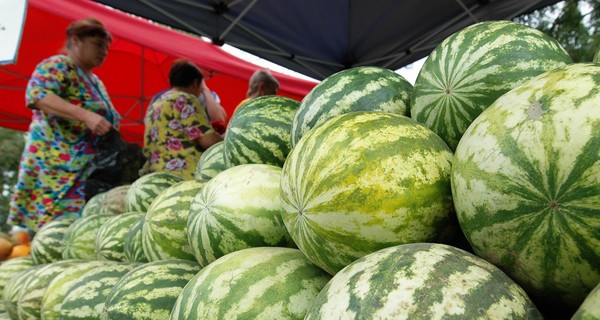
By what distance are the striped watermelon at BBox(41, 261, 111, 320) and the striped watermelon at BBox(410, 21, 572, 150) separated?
1.37 m

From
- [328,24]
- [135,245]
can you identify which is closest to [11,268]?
[135,245]

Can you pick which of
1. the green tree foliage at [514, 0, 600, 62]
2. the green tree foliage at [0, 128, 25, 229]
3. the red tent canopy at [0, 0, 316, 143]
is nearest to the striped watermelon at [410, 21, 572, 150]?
the red tent canopy at [0, 0, 316, 143]

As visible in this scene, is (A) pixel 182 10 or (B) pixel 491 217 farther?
(A) pixel 182 10

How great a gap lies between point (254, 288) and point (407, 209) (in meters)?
0.38

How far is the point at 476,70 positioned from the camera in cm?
129

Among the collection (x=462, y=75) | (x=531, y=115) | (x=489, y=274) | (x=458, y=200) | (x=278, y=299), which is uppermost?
(x=462, y=75)

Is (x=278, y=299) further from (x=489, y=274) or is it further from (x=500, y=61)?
(x=500, y=61)

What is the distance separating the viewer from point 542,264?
Result: 33.5 inches

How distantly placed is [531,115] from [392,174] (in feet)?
0.97

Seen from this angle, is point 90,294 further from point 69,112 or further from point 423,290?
point 69,112

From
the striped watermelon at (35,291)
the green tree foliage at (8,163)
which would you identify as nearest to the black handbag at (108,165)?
the striped watermelon at (35,291)

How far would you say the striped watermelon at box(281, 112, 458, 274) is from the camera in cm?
104

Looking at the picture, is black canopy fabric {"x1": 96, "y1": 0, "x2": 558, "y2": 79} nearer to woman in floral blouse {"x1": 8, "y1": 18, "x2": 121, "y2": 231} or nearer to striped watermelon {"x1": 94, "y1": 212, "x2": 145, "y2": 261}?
woman in floral blouse {"x1": 8, "y1": 18, "x2": 121, "y2": 231}

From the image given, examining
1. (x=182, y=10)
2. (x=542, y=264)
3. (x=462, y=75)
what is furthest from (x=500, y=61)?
(x=182, y=10)
